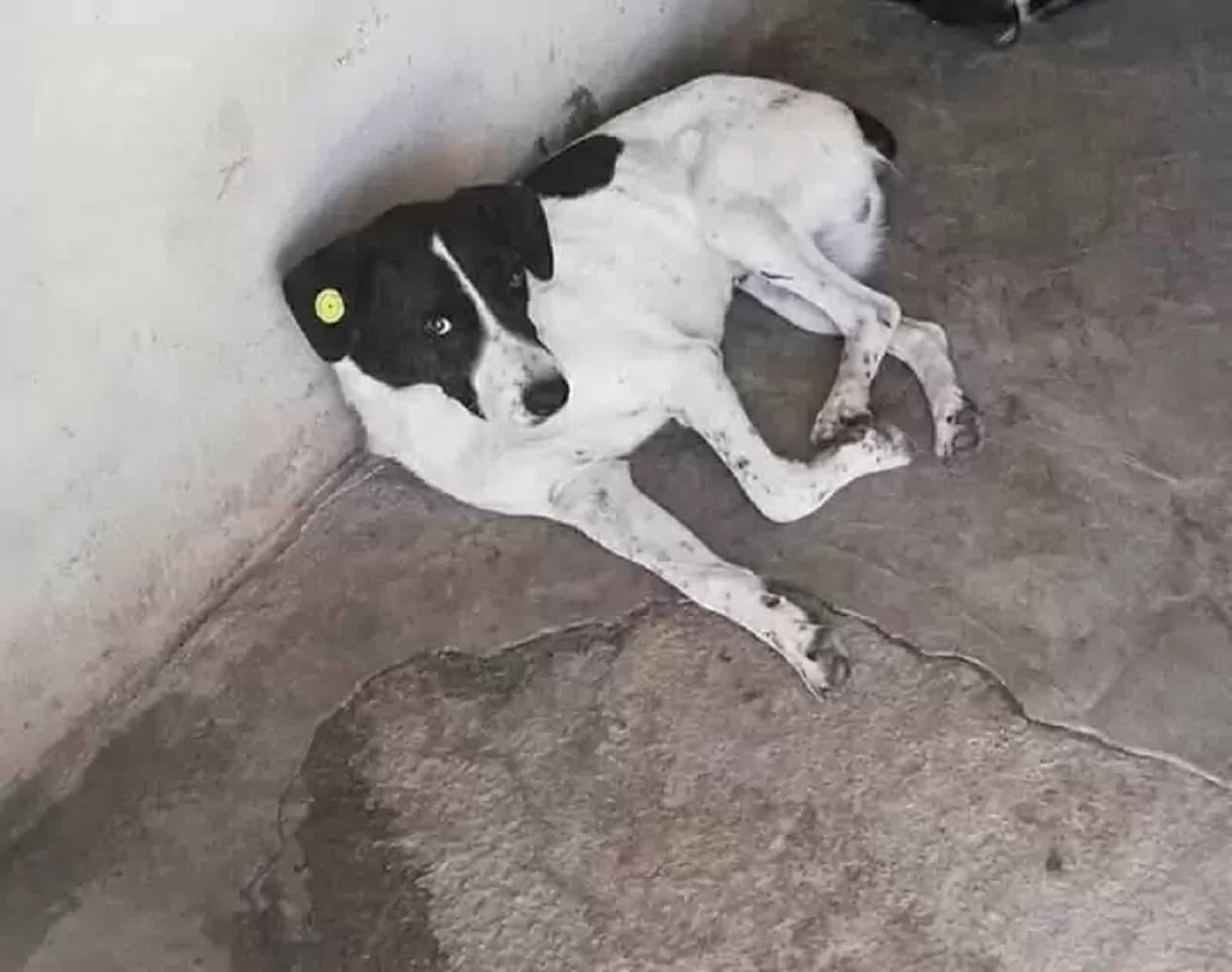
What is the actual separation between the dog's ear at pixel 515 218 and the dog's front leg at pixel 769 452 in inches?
11.1

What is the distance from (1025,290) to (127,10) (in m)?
1.45

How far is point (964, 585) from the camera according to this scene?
2.38 m

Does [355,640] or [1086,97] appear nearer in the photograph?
[355,640]

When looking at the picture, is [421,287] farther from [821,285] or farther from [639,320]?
[821,285]

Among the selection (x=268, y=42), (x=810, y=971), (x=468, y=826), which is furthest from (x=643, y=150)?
(x=810, y=971)

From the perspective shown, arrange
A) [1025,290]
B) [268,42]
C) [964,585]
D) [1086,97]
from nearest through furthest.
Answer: [268,42]
[964,585]
[1025,290]
[1086,97]

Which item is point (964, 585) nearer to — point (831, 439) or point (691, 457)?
point (831, 439)

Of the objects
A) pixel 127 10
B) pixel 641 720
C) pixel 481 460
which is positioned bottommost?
pixel 641 720

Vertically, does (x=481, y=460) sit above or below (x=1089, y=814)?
A: above

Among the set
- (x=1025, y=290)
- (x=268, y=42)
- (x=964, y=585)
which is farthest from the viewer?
(x=1025, y=290)

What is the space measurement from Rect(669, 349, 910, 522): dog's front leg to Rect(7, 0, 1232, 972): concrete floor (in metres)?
0.05

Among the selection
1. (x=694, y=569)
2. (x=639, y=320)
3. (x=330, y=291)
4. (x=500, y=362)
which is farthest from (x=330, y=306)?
(x=694, y=569)

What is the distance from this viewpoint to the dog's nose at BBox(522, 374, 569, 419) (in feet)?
7.50

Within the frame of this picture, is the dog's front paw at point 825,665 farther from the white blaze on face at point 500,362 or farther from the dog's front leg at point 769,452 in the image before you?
the white blaze on face at point 500,362
